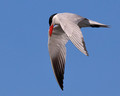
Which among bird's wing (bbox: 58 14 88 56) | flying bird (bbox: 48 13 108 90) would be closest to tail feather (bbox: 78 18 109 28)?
flying bird (bbox: 48 13 108 90)

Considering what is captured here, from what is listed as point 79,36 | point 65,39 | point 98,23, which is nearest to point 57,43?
point 65,39

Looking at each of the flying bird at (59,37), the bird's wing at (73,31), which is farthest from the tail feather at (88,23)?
the bird's wing at (73,31)

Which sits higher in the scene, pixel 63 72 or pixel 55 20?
pixel 55 20

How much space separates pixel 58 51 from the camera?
868cm

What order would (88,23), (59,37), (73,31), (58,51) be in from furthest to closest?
(59,37)
(58,51)
(88,23)
(73,31)

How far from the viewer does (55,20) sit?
7.46 m

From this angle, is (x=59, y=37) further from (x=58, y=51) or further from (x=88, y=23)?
(x=88, y=23)

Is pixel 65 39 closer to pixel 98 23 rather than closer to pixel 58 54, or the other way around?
pixel 58 54

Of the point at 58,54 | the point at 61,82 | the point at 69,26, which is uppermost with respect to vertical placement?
the point at 69,26

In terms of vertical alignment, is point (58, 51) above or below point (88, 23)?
below

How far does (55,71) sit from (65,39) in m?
1.16

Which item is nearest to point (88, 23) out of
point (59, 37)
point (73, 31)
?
point (59, 37)

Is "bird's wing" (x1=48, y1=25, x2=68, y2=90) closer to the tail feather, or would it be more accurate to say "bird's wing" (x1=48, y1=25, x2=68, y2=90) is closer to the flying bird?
the flying bird

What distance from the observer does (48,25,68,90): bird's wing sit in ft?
27.2
